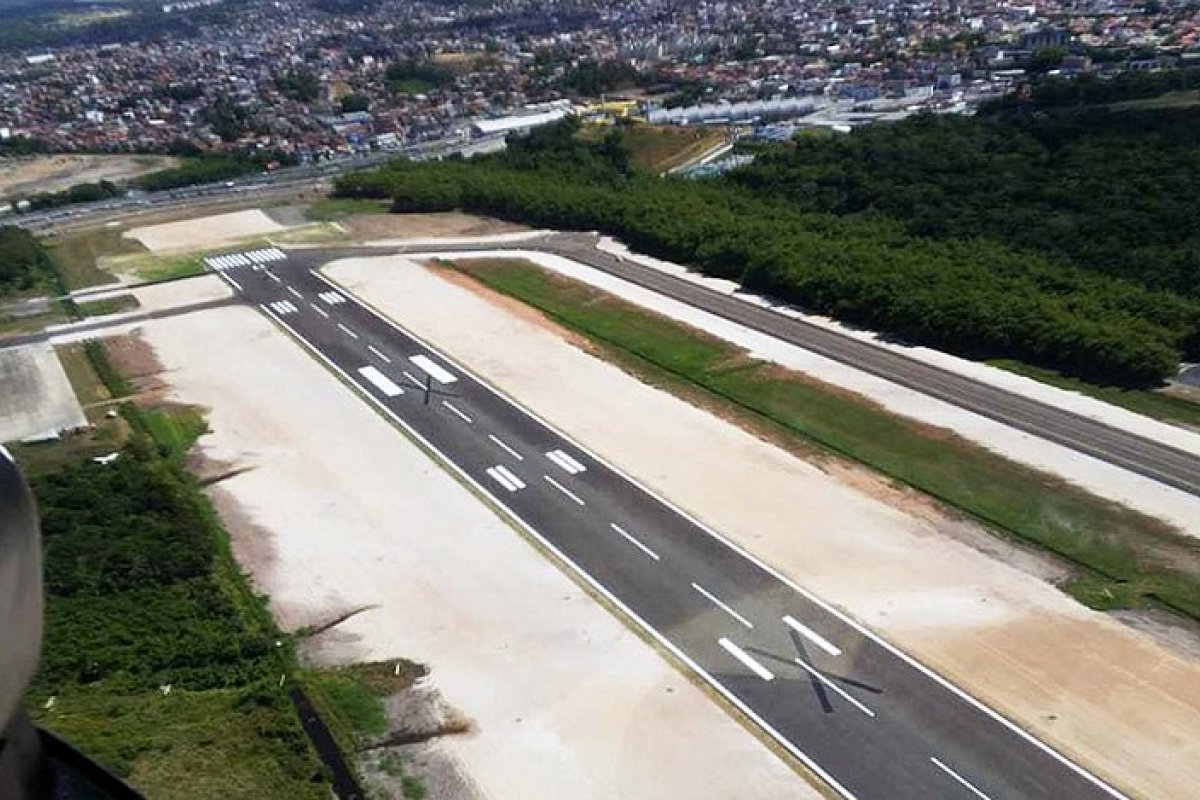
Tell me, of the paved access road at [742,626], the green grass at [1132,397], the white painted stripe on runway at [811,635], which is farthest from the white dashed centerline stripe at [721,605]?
the green grass at [1132,397]

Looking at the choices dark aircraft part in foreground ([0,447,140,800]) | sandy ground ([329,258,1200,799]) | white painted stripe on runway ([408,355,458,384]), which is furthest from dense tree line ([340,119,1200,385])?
dark aircraft part in foreground ([0,447,140,800])

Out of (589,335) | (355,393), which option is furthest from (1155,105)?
(355,393)

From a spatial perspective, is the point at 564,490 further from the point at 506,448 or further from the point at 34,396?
the point at 34,396

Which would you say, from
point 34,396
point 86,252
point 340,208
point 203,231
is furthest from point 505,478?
point 340,208

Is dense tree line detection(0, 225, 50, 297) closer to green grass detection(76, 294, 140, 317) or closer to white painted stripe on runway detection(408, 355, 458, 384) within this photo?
green grass detection(76, 294, 140, 317)

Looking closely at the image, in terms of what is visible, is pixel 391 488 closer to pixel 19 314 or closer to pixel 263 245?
pixel 19 314

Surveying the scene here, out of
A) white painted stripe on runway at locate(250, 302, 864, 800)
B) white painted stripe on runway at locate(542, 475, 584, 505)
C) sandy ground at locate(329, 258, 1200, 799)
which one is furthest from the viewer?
white painted stripe on runway at locate(542, 475, 584, 505)
